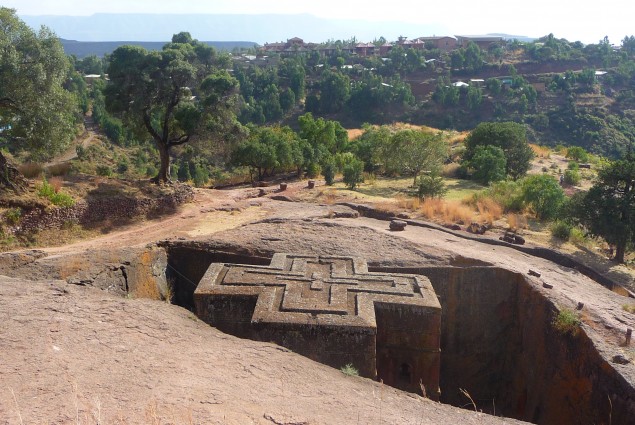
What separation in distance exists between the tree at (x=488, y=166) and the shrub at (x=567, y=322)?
48.1 ft

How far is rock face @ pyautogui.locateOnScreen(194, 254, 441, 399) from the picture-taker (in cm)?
746

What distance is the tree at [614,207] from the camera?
13.3m

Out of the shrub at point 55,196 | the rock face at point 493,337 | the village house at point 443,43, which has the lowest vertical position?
the rock face at point 493,337

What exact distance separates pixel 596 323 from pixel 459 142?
26.3 metres

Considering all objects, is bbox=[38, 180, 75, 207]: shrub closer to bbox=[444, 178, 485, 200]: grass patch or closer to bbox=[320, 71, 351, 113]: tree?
bbox=[444, 178, 485, 200]: grass patch

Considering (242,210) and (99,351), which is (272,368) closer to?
(99,351)

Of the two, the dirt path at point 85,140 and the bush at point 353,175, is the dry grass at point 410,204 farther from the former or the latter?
the dirt path at point 85,140

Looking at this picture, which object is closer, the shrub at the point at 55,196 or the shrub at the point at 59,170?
the shrub at the point at 55,196

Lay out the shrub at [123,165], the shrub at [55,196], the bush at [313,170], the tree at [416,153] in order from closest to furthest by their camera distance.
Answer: the shrub at [55,196] → the tree at [416,153] → the bush at [313,170] → the shrub at [123,165]

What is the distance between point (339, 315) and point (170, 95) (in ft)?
Answer: 41.0

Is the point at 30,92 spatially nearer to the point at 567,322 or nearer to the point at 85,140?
the point at 567,322

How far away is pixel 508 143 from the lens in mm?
26797

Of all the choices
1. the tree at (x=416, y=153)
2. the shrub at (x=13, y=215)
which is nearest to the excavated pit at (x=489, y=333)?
the shrub at (x=13, y=215)

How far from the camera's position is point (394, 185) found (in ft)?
75.5
